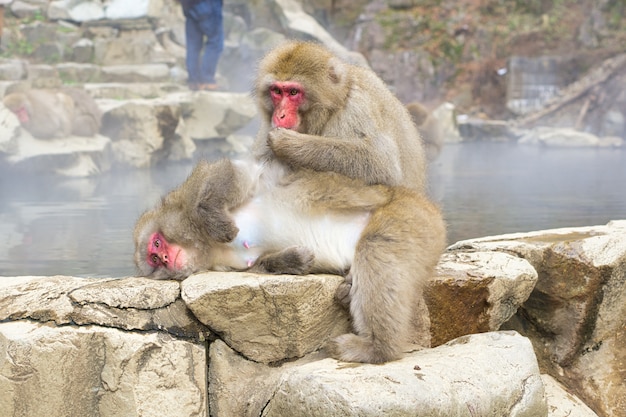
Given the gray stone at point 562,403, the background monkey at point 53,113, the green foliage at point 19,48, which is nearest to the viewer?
the gray stone at point 562,403

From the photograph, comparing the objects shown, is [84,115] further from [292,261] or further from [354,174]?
[292,261]

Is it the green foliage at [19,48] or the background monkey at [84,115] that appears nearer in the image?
the background monkey at [84,115]

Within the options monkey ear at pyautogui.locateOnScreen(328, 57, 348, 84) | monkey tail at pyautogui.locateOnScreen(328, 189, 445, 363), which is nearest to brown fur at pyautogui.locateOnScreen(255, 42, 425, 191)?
monkey ear at pyautogui.locateOnScreen(328, 57, 348, 84)

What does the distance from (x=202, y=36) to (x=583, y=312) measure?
11375 millimetres

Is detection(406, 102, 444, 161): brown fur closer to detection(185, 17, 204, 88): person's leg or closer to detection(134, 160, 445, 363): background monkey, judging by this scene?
detection(185, 17, 204, 88): person's leg

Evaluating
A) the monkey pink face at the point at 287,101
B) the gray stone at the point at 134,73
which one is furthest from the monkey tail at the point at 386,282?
the gray stone at the point at 134,73

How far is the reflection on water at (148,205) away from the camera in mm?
5714

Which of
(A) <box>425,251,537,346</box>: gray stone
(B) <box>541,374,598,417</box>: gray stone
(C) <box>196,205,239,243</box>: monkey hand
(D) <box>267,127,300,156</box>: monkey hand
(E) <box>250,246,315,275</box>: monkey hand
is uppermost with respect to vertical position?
(D) <box>267,127,300,156</box>: monkey hand

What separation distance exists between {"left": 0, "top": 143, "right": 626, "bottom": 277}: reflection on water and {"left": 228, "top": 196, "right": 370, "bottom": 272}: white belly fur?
1.74 meters

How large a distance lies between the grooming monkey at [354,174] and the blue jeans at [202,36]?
10.4 m

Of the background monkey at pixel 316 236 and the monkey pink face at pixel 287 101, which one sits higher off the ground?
the monkey pink face at pixel 287 101

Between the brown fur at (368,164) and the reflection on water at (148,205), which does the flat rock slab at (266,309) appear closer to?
the brown fur at (368,164)

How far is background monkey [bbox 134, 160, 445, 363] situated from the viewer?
3027 millimetres

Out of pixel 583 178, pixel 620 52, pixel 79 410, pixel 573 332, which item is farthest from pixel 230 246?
pixel 620 52
